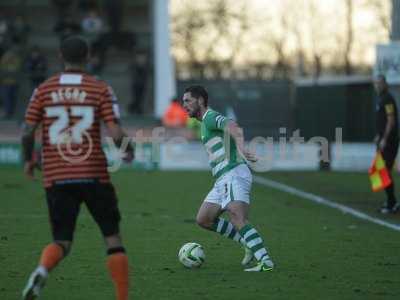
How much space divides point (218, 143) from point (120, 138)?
8.97 ft

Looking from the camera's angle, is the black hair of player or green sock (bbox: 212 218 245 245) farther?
green sock (bbox: 212 218 245 245)

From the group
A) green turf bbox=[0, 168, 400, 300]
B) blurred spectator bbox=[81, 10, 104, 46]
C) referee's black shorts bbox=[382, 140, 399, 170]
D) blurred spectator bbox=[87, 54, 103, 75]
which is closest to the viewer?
green turf bbox=[0, 168, 400, 300]

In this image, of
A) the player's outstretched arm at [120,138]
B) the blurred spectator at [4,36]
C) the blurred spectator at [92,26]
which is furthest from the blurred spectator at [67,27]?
the player's outstretched arm at [120,138]

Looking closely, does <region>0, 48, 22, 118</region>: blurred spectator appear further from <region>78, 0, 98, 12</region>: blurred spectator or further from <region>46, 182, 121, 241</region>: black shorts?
<region>46, 182, 121, 241</region>: black shorts

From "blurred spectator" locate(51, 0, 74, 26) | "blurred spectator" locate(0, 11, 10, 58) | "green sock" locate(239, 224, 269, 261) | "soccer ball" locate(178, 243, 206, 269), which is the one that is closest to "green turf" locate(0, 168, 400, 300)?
"soccer ball" locate(178, 243, 206, 269)

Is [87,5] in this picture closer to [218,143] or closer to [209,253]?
[209,253]

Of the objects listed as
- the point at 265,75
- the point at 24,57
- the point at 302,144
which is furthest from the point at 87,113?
the point at 265,75

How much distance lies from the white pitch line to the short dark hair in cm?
A: 788

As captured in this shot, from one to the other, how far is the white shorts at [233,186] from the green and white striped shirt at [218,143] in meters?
0.06

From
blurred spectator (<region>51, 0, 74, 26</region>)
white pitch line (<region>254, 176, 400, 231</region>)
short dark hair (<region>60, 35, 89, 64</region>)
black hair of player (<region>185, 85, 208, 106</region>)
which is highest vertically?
blurred spectator (<region>51, 0, 74, 26</region>)

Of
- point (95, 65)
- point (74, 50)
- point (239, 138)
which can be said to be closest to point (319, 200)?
point (239, 138)

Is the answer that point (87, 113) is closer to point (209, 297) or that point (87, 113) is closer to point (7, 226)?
point (209, 297)

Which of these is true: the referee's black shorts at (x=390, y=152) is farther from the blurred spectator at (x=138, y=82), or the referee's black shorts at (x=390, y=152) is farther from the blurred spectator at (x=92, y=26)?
the blurred spectator at (x=92, y=26)

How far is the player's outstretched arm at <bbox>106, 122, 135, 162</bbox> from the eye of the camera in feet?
27.1
